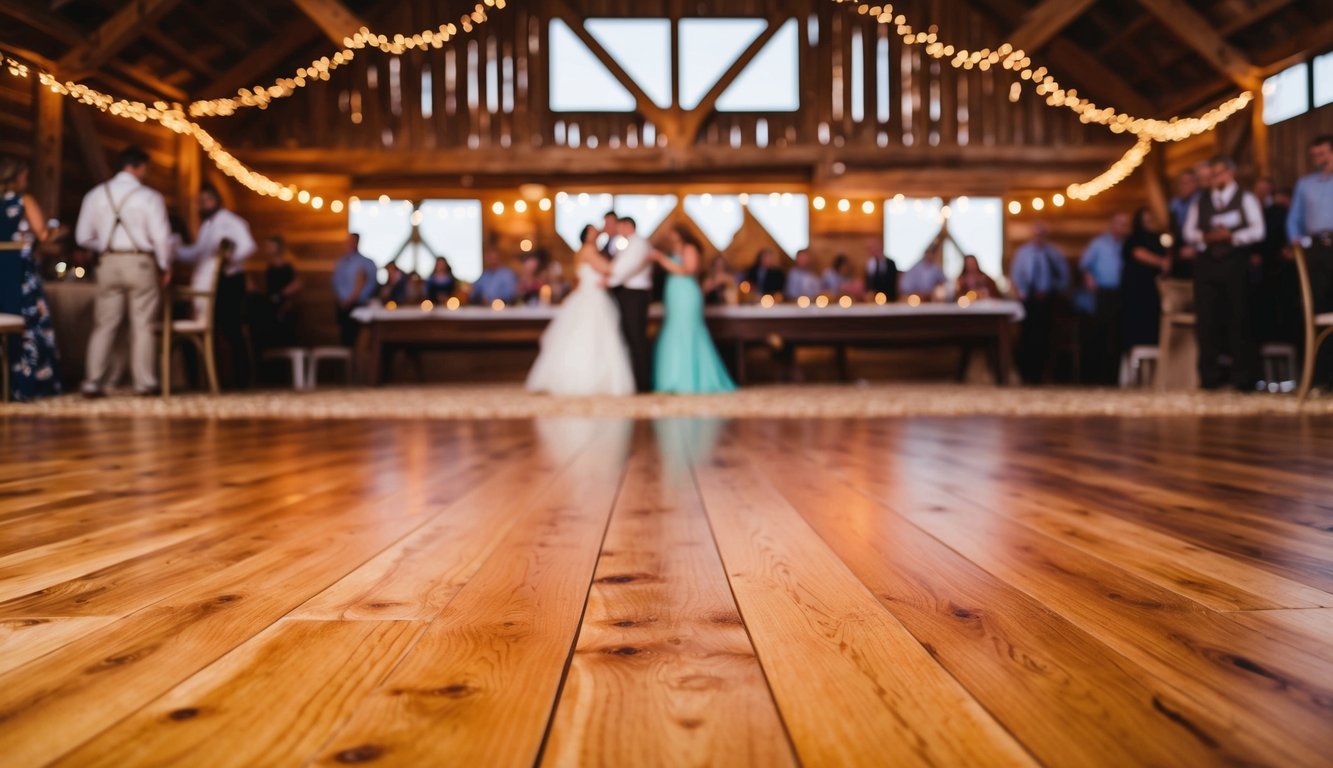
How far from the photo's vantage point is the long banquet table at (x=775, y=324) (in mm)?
8078

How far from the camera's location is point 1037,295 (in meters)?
9.71

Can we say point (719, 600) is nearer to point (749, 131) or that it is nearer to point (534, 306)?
point (534, 306)

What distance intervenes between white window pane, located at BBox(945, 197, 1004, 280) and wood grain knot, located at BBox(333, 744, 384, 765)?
438 inches

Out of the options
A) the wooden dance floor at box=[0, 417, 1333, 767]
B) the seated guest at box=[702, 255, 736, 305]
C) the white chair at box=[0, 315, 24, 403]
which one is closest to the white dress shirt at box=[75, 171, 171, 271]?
the white chair at box=[0, 315, 24, 403]

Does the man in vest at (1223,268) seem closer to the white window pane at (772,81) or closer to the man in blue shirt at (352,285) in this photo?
the white window pane at (772,81)

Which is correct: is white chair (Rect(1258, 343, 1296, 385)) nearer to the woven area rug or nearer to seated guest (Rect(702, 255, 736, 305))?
the woven area rug

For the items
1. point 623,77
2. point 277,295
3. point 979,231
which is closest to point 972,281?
point 979,231

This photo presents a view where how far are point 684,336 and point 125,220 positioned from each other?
3.91m

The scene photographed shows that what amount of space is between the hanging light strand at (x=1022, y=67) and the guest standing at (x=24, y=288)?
8223 mm

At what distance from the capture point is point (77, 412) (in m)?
4.98

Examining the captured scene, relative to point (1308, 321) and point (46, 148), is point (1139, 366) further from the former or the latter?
point (46, 148)

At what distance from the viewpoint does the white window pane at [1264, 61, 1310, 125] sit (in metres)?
8.38

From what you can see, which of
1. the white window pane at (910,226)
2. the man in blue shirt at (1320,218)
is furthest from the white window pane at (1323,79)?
the white window pane at (910,226)

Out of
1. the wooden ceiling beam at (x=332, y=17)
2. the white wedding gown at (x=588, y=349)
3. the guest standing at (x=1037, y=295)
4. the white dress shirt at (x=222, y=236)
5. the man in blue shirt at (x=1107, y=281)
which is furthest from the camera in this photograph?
the guest standing at (x=1037, y=295)
